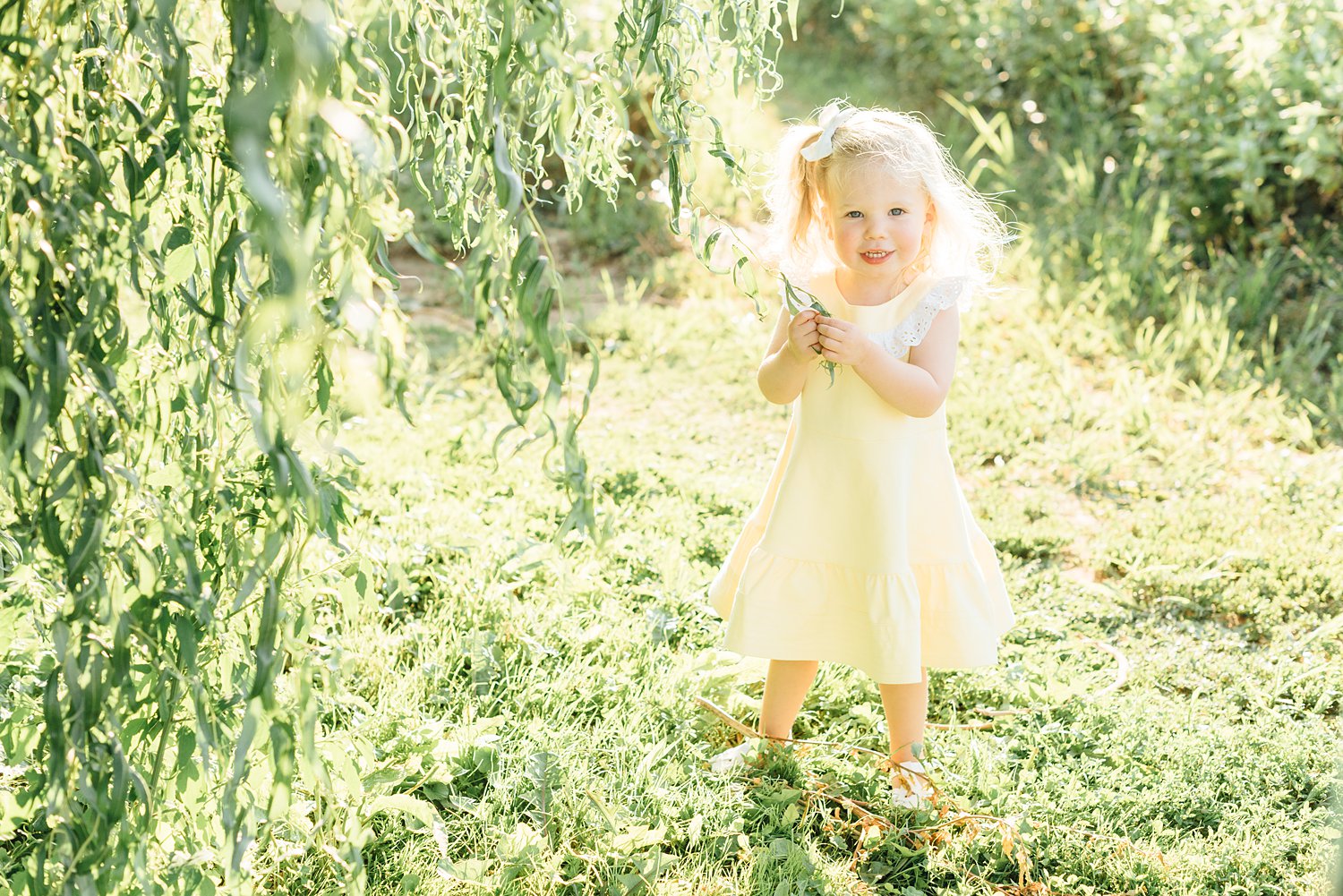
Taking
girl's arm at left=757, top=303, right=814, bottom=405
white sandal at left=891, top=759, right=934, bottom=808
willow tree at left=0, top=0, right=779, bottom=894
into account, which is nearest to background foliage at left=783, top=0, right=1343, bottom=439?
white sandal at left=891, top=759, right=934, bottom=808

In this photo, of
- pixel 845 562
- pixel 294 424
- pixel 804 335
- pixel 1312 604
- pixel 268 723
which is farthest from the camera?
pixel 1312 604

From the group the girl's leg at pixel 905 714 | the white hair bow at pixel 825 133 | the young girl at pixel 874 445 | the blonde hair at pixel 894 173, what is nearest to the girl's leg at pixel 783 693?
the young girl at pixel 874 445

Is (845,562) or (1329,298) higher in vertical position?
(1329,298)

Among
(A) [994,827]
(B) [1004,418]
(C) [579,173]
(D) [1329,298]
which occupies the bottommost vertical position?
(A) [994,827]

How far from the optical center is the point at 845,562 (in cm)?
240

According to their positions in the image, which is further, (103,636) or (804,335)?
(804,335)

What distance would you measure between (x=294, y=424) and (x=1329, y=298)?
4.67 metres

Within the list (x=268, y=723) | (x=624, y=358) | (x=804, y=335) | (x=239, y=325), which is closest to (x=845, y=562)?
(x=804, y=335)

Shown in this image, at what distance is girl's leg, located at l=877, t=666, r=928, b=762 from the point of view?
244cm

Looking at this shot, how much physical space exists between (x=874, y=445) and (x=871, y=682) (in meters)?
0.72

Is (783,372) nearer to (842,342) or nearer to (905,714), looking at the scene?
(842,342)

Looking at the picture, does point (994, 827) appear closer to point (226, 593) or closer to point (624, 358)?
point (226, 593)

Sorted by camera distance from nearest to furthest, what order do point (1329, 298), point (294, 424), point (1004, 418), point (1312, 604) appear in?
point (294, 424) < point (1312, 604) < point (1004, 418) < point (1329, 298)

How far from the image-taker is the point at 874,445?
7.76 feet
